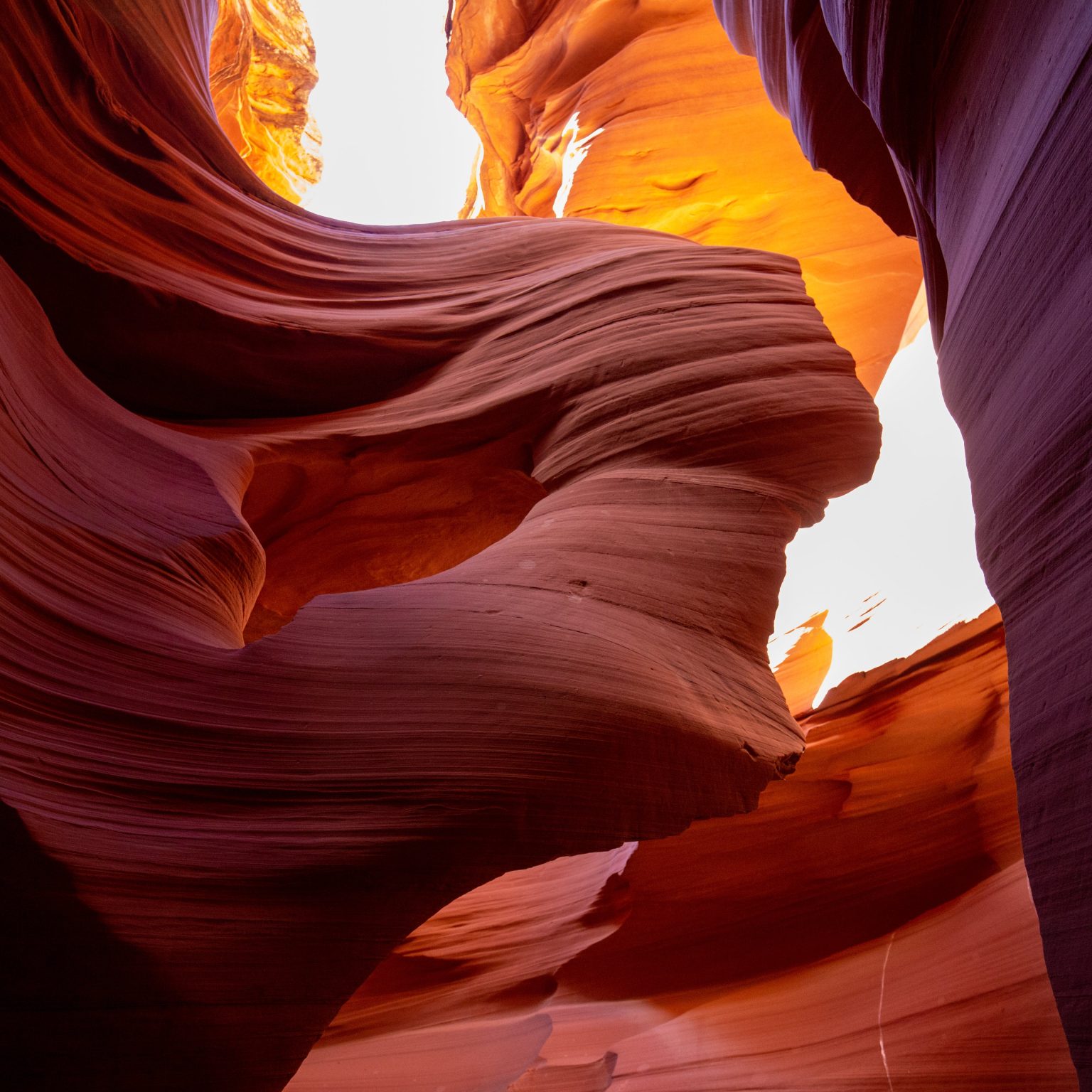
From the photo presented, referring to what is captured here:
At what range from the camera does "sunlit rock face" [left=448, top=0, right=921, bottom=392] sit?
271 inches

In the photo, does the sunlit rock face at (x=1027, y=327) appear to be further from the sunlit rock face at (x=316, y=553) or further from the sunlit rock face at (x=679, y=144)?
the sunlit rock face at (x=679, y=144)

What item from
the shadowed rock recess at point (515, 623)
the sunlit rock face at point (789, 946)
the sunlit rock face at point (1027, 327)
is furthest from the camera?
the sunlit rock face at point (789, 946)

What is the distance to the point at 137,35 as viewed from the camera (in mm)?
3568

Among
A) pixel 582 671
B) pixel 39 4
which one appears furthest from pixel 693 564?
pixel 39 4

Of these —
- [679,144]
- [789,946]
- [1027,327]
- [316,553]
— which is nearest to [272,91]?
[679,144]

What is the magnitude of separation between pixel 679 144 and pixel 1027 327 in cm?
617

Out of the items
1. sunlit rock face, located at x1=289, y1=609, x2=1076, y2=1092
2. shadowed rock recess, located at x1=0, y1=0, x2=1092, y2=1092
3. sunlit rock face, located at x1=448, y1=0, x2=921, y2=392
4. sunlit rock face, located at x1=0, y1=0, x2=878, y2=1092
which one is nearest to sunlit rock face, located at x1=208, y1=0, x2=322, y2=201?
sunlit rock face, located at x1=448, y1=0, x2=921, y2=392

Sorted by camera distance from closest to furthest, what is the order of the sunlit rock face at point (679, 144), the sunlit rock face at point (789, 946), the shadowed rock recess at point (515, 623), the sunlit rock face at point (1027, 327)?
the sunlit rock face at point (1027, 327)
the shadowed rock recess at point (515, 623)
the sunlit rock face at point (789, 946)
the sunlit rock face at point (679, 144)

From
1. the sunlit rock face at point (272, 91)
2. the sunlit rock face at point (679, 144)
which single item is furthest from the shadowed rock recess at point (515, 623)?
the sunlit rock face at point (272, 91)

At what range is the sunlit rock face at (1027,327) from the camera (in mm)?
1372

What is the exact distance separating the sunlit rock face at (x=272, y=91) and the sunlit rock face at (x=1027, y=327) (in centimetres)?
918

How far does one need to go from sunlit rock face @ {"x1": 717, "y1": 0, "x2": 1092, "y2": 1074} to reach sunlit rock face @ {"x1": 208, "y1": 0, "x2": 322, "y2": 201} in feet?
30.1

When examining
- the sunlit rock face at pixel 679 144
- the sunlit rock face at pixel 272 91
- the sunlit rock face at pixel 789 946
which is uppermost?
the sunlit rock face at pixel 272 91

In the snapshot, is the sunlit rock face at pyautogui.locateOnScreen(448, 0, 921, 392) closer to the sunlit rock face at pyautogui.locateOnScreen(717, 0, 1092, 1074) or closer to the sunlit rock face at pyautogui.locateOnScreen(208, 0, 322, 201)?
the sunlit rock face at pyautogui.locateOnScreen(208, 0, 322, 201)
